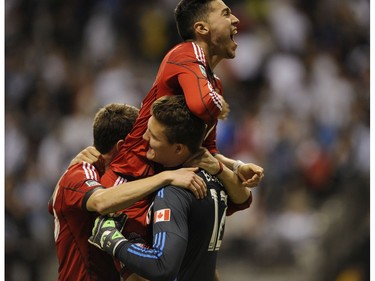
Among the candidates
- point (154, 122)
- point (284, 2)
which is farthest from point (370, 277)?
point (154, 122)

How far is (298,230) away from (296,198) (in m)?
0.36

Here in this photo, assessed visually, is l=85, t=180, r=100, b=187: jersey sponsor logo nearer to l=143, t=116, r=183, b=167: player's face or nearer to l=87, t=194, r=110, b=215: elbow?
l=87, t=194, r=110, b=215: elbow

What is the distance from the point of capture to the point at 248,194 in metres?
4.13

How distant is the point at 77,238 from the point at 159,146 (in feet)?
2.30

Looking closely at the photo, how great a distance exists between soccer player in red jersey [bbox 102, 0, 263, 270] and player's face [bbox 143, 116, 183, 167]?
18cm

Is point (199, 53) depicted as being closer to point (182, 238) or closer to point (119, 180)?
point (119, 180)

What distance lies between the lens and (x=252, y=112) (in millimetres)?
9328

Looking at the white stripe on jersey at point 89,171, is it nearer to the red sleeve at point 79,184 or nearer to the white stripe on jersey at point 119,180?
the red sleeve at point 79,184

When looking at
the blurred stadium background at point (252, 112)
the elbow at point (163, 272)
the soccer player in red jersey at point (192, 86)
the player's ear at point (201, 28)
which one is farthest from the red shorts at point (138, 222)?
the blurred stadium background at point (252, 112)

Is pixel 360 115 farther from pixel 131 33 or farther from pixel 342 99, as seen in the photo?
pixel 131 33

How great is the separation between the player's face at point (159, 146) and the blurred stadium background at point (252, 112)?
5.10 meters

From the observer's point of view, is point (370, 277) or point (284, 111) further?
point (284, 111)

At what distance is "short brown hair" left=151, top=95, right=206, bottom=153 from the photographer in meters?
3.66

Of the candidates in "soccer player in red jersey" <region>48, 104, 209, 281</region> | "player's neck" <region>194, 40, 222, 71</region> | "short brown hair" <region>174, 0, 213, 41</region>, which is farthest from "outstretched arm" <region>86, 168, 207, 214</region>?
"short brown hair" <region>174, 0, 213, 41</region>
